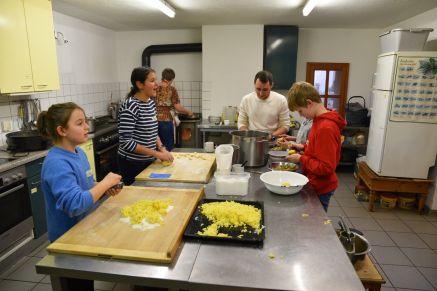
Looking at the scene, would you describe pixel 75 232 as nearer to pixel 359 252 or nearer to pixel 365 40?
pixel 359 252

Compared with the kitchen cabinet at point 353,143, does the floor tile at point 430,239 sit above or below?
below

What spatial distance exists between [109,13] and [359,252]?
3771 mm

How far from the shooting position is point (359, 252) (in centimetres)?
177

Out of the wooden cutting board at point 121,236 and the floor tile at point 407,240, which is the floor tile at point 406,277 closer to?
the floor tile at point 407,240

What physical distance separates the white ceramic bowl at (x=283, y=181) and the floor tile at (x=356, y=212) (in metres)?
1.96

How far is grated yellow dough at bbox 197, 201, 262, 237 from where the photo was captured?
127cm

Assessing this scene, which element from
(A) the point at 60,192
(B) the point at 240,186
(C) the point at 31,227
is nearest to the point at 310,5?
(B) the point at 240,186

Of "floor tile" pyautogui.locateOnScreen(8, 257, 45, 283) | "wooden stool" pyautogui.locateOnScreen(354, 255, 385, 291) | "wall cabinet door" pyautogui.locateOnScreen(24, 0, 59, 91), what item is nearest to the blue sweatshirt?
"floor tile" pyautogui.locateOnScreen(8, 257, 45, 283)

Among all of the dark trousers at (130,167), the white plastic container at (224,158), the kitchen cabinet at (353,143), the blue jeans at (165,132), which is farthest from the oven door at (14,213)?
the kitchen cabinet at (353,143)

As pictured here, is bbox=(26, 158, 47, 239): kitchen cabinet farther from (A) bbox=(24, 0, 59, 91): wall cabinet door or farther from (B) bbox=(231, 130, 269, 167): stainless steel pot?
(B) bbox=(231, 130, 269, 167): stainless steel pot

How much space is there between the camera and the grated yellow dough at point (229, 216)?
127 cm

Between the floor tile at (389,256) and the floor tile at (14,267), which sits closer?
the floor tile at (14,267)

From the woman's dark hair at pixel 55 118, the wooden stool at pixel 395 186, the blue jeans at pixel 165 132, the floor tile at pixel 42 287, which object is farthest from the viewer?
the blue jeans at pixel 165 132

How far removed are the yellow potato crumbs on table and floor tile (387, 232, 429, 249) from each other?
2442 millimetres
